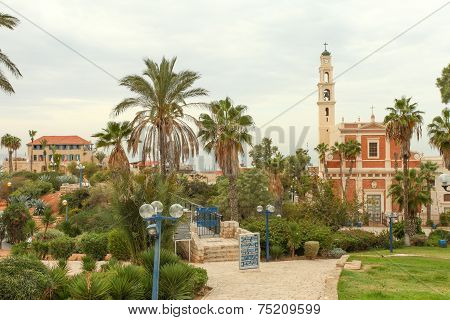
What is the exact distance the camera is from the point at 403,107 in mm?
→ 30984

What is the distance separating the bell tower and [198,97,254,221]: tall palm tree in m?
26.9

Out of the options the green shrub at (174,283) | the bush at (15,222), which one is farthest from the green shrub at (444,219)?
the green shrub at (174,283)

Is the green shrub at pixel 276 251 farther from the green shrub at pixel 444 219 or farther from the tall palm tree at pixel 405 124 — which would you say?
the green shrub at pixel 444 219

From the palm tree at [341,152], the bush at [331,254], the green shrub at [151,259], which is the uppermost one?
the palm tree at [341,152]

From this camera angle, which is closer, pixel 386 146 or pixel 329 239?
pixel 329 239

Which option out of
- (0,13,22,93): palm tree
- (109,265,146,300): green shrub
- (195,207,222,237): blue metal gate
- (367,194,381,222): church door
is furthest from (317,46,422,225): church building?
(109,265,146,300): green shrub

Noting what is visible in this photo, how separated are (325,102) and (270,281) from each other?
1596 inches

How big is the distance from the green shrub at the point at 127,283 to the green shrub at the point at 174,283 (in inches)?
18.7

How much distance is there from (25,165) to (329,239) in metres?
95.2

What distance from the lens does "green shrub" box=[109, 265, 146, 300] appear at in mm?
10047

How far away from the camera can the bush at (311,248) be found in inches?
811

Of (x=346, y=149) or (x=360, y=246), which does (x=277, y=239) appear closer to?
(x=360, y=246)

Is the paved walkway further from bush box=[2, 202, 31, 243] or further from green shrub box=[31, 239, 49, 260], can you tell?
bush box=[2, 202, 31, 243]
